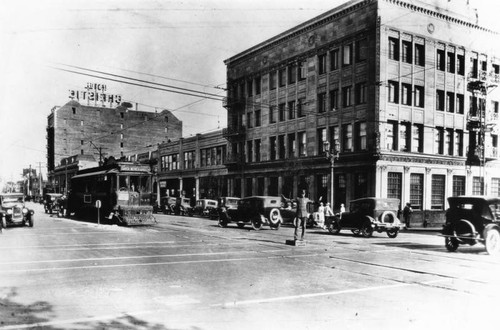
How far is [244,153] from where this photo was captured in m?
47.1

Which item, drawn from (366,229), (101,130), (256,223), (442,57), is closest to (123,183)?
(256,223)

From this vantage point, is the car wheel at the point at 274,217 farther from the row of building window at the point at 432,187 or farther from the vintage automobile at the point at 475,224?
the vintage automobile at the point at 475,224

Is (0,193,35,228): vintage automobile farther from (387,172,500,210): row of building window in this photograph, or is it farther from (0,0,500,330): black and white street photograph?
(387,172,500,210): row of building window

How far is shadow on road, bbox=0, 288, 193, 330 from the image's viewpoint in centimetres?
643

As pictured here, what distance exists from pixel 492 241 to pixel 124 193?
2086 cm

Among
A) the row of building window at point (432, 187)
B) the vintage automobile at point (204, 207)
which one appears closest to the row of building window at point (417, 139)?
the row of building window at point (432, 187)

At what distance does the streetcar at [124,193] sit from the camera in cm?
2788

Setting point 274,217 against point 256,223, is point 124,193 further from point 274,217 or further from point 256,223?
point 274,217

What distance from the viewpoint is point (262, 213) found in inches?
1057

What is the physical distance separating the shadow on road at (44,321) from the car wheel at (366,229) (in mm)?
17500

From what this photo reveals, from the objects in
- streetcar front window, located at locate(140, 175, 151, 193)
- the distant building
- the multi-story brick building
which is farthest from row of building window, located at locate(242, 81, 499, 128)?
the distant building

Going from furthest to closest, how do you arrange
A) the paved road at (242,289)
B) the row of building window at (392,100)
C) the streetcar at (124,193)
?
the row of building window at (392,100) → the streetcar at (124,193) → the paved road at (242,289)

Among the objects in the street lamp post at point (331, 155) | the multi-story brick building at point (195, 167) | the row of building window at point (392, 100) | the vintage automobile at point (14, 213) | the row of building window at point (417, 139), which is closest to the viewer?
the vintage automobile at point (14, 213)

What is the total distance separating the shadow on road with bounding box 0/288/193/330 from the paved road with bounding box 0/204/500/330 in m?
0.02
